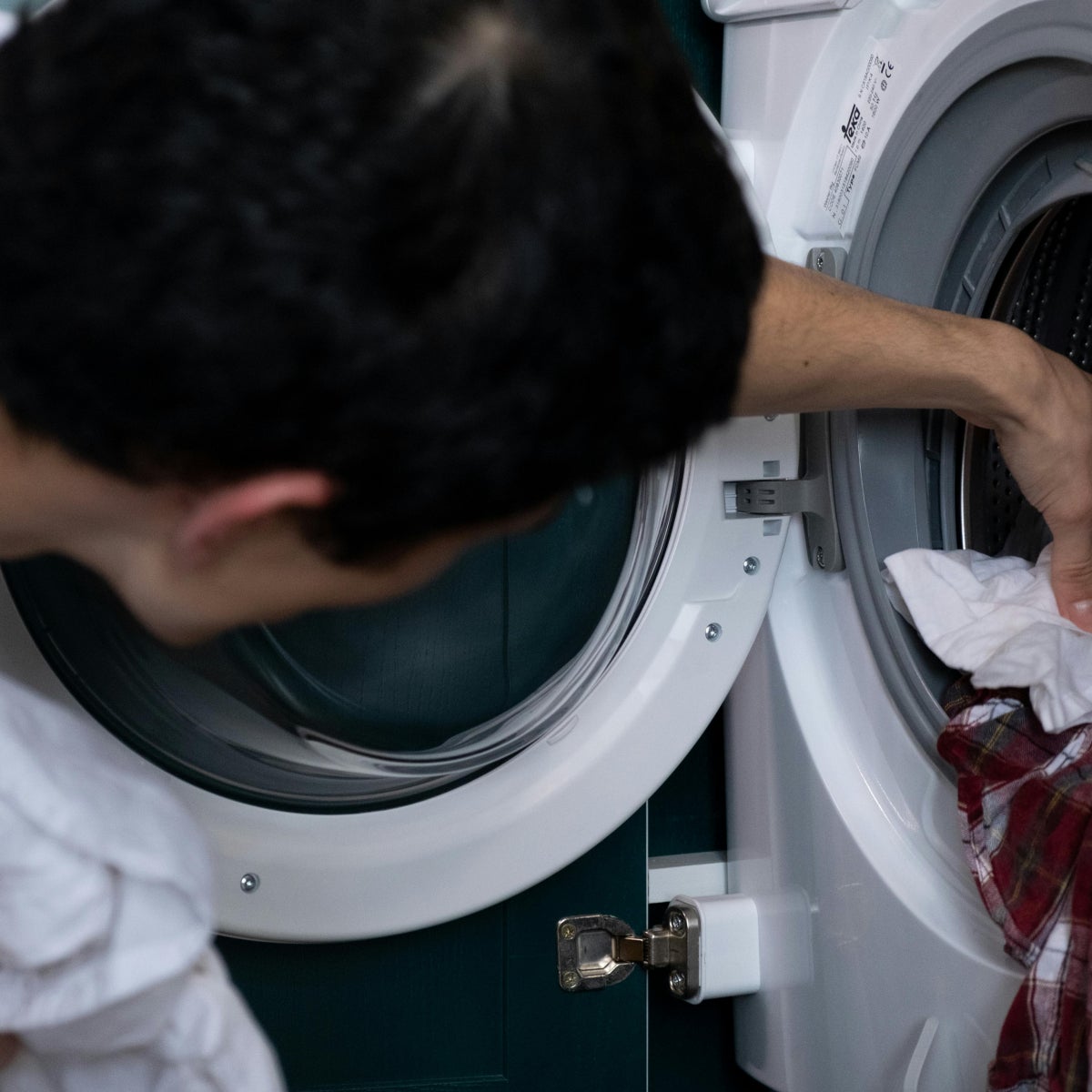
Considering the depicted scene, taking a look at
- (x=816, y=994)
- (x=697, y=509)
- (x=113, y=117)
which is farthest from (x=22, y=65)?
(x=816, y=994)

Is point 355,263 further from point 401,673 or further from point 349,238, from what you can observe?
point 401,673

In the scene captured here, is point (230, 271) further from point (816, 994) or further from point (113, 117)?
point (816, 994)

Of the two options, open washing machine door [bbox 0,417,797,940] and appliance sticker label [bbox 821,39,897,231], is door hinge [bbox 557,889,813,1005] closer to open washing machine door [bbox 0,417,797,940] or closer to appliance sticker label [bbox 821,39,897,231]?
open washing machine door [bbox 0,417,797,940]

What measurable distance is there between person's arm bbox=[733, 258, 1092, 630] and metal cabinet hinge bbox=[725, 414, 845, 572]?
0.20 ft

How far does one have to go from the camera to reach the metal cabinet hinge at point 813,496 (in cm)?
Answer: 81

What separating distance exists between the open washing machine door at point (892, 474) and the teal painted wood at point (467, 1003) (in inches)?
5.2

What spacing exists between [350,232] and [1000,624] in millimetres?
552

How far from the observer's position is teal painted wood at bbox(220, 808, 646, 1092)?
834mm

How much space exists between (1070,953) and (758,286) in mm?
429

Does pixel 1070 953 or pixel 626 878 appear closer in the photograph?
pixel 1070 953

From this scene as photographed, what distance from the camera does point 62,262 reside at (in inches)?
14.4

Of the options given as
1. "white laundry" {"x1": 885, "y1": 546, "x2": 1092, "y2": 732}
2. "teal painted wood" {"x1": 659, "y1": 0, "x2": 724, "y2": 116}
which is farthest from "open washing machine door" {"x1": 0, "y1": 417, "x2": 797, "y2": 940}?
"teal painted wood" {"x1": 659, "y1": 0, "x2": 724, "y2": 116}

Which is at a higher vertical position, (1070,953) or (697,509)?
(697,509)

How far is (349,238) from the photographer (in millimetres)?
355
